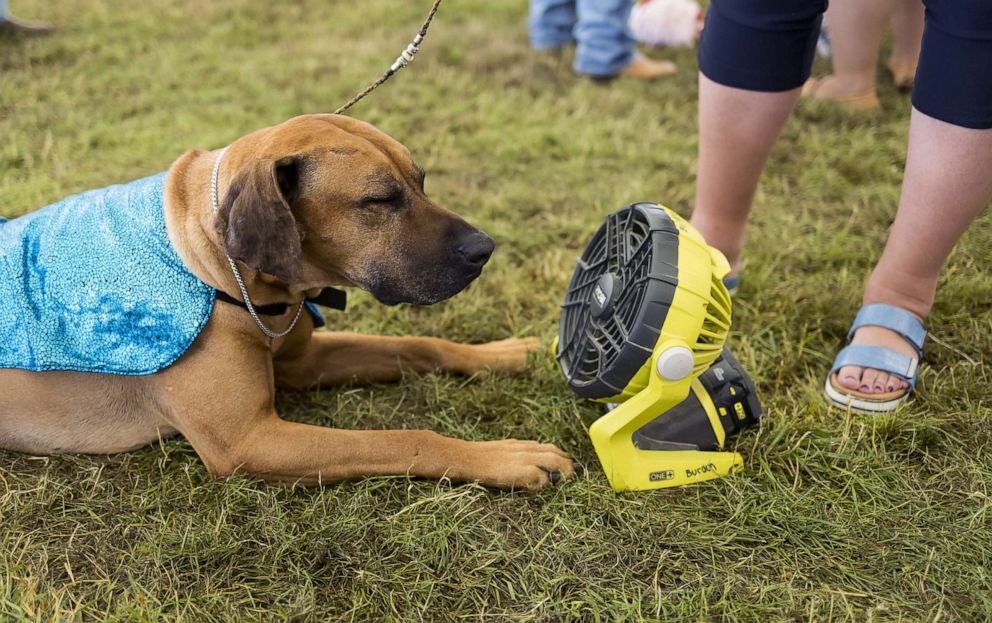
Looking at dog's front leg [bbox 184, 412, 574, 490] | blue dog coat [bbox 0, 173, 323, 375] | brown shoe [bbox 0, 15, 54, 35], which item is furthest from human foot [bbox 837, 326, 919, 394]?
brown shoe [bbox 0, 15, 54, 35]

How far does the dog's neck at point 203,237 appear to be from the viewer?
246 centimetres

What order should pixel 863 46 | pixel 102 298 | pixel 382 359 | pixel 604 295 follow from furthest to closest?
pixel 863 46, pixel 382 359, pixel 604 295, pixel 102 298

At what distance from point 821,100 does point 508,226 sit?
2.52 meters

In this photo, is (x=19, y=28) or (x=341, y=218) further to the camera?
(x=19, y=28)

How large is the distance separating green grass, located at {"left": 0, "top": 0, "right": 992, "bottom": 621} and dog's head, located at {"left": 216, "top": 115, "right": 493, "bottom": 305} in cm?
62

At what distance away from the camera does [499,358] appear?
10.3 feet

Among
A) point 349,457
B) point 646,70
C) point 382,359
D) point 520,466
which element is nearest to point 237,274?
point 349,457

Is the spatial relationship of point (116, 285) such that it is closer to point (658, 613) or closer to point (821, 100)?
point (658, 613)

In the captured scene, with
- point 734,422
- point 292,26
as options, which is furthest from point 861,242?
point 292,26

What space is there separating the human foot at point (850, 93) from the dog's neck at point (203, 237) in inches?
164

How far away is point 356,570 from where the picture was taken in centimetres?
228

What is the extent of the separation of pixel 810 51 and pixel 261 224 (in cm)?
202

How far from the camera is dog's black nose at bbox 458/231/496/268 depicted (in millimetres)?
2543

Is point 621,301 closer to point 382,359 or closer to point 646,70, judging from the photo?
point 382,359
